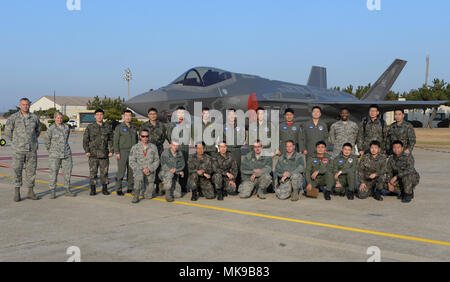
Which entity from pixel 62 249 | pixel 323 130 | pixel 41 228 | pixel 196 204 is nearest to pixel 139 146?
pixel 196 204

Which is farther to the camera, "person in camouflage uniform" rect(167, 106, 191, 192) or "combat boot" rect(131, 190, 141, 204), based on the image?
"person in camouflage uniform" rect(167, 106, 191, 192)

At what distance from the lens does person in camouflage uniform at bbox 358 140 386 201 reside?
8297 millimetres

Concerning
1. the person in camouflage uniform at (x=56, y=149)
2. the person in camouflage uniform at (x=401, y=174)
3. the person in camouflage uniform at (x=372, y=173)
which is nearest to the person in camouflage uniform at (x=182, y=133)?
the person in camouflage uniform at (x=56, y=149)

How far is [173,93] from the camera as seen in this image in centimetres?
1352

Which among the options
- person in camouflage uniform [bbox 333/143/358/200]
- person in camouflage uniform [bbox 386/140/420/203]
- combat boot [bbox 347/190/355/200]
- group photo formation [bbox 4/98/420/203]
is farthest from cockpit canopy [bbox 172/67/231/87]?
person in camouflage uniform [bbox 386/140/420/203]

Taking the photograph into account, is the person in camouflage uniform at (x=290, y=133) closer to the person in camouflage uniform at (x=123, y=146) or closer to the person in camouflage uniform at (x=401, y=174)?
the person in camouflage uniform at (x=401, y=174)

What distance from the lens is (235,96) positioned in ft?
46.9

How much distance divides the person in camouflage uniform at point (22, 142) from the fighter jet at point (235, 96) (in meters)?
4.90

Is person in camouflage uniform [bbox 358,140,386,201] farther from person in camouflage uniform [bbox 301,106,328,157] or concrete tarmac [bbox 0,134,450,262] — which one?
person in camouflage uniform [bbox 301,106,328,157]

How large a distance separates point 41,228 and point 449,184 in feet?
32.3

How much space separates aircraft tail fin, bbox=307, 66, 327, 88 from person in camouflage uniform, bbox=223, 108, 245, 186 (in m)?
Result: 19.7

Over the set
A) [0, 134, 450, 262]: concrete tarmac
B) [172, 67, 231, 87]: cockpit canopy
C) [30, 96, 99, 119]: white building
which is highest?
[30, 96, 99, 119]: white building

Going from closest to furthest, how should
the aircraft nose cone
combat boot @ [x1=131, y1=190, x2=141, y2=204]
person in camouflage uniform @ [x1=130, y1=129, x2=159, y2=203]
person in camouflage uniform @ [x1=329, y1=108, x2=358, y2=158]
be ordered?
combat boot @ [x1=131, y1=190, x2=141, y2=204] < person in camouflage uniform @ [x1=130, y1=129, x2=159, y2=203] < person in camouflage uniform @ [x1=329, y1=108, x2=358, y2=158] < the aircraft nose cone

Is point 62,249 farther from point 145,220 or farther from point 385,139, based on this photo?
point 385,139
